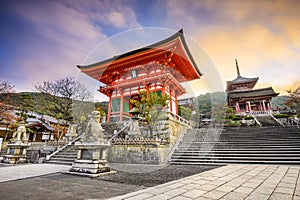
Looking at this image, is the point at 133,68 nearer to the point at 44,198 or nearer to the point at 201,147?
the point at 201,147

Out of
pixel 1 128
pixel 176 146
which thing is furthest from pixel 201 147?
pixel 1 128

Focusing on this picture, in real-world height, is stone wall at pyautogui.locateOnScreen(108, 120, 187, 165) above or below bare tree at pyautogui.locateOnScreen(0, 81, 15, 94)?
below

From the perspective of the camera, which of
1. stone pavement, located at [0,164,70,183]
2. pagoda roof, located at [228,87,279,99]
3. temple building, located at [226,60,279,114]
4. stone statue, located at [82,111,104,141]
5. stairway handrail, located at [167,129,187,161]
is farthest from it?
temple building, located at [226,60,279,114]

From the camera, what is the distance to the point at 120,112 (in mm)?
16062

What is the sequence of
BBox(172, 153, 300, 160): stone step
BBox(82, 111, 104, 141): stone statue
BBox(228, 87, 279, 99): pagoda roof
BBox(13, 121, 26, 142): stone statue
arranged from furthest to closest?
BBox(228, 87, 279, 99): pagoda roof, BBox(13, 121, 26, 142): stone statue, BBox(172, 153, 300, 160): stone step, BBox(82, 111, 104, 141): stone statue

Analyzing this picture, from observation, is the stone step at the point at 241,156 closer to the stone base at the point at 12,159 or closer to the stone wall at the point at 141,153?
the stone wall at the point at 141,153

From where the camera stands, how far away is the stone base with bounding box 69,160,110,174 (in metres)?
5.07

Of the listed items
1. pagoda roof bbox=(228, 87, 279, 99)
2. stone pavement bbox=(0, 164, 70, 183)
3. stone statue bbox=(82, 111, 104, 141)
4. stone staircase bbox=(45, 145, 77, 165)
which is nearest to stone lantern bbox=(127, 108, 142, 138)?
stone staircase bbox=(45, 145, 77, 165)

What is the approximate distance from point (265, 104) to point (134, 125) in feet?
84.5

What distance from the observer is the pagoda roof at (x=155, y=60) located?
14.7 metres

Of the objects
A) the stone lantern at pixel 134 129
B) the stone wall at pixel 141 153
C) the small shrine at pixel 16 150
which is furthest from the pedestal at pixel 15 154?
the stone lantern at pixel 134 129

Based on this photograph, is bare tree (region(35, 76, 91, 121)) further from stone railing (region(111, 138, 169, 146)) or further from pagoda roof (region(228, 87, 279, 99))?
pagoda roof (region(228, 87, 279, 99))

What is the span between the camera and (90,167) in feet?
16.8

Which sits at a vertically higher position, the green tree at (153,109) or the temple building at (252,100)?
the temple building at (252,100)
